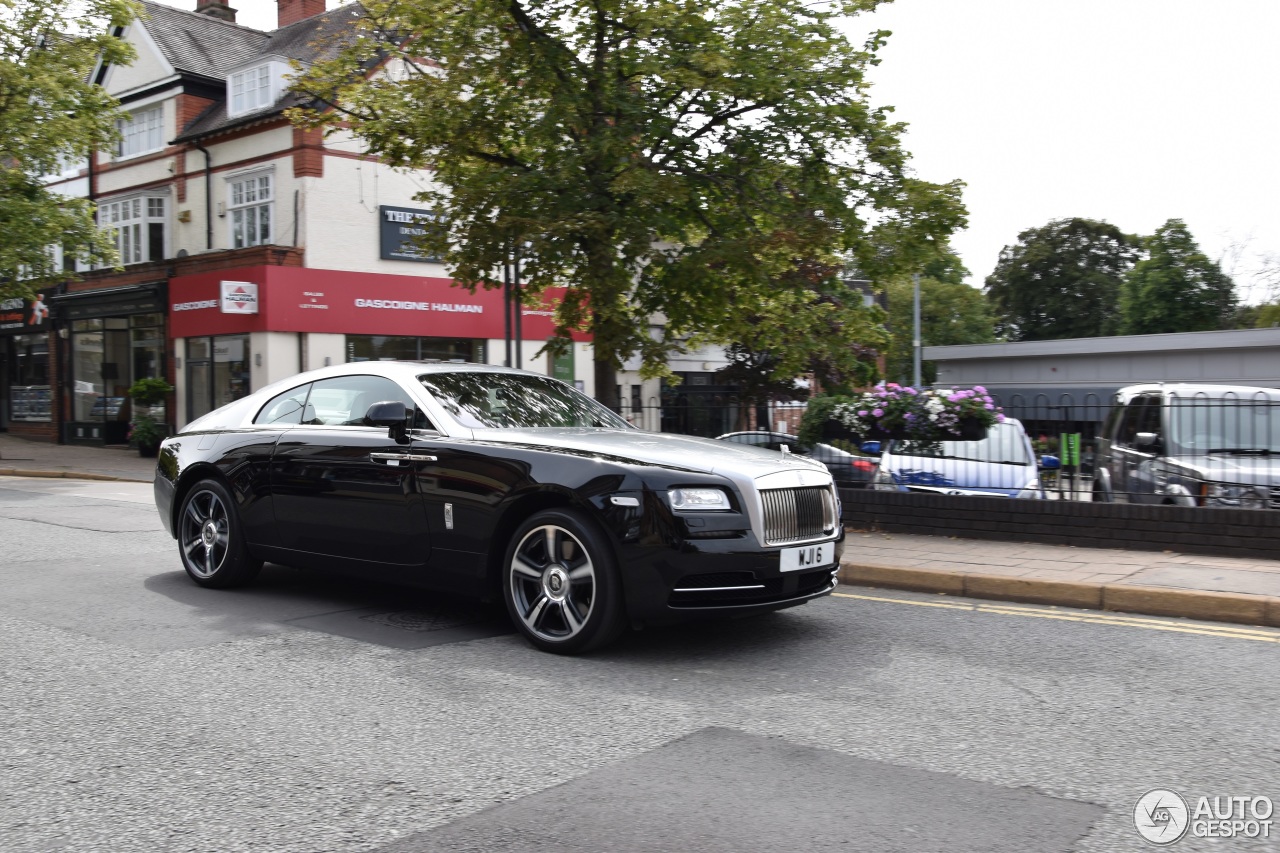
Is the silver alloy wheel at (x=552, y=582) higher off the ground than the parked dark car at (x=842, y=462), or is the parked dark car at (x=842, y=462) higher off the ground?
the parked dark car at (x=842, y=462)

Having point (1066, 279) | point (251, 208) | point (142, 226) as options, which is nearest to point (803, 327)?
point (251, 208)

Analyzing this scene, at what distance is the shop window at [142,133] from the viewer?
99.8 ft

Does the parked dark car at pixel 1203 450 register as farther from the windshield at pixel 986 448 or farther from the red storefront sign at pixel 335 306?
the red storefront sign at pixel 335 306

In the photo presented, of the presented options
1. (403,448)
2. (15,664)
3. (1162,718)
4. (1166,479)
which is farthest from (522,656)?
(1166,479)

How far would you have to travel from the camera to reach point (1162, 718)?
15.8 ft

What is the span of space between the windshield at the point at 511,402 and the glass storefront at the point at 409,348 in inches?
779

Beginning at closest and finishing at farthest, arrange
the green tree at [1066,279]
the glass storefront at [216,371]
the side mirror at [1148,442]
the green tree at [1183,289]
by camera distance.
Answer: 1. the side mirror at [1148,442]
2. the glass storefront at [216,371]
3. the green tree at [1183,289]
4. the green tree at [1066,279]

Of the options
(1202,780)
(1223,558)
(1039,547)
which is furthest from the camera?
(1039,547)

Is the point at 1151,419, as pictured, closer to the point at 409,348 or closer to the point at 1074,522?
the point at 1074,522

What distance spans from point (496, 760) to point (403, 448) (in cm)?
277

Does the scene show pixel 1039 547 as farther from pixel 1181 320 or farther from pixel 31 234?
pixel 1181 320

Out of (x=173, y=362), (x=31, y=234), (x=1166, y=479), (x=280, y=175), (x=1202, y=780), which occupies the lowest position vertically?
(x=1202, y=780)

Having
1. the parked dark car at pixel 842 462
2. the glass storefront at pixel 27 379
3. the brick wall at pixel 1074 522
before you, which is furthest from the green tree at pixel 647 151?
the glass storefront at pixel 27 379

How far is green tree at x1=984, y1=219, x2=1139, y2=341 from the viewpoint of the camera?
71.2 meters
